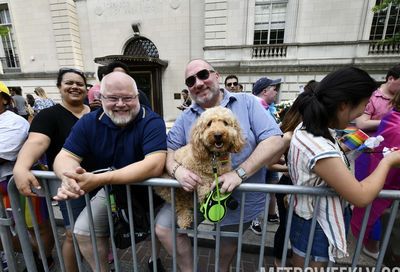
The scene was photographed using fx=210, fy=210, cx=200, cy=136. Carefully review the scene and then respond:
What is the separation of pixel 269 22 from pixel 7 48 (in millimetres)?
17460

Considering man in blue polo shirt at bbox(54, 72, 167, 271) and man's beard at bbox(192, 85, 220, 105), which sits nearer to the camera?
man in blue polo shirt at bbox(54, 72, 167, 271)

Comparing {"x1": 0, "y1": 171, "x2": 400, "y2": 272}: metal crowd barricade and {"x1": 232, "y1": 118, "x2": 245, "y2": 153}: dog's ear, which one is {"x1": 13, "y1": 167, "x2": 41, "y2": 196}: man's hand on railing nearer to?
{"x1": 0, "y1": 171, "x2": 400, "y2": 272}: metal crowd barricade

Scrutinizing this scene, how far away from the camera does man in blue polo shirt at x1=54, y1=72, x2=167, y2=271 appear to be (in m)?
1.64

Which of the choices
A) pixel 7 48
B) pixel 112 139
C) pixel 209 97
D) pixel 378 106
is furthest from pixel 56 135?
pixel 7 48

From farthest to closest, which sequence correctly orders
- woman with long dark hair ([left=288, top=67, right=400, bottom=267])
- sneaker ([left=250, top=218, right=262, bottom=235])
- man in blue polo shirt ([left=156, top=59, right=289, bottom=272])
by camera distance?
1. sneaker ([left=250, top=218, right=262, bottom=235])
2. man in blue polo shirt ([left=156, top=59, right=289, bottom=272])
3. woman with long dark hair ([left=288, top=67, right=400, bottom=267])

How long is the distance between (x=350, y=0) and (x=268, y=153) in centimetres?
1223

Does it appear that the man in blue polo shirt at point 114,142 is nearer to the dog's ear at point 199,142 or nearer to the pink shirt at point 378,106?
the dog's ear at point 199,142

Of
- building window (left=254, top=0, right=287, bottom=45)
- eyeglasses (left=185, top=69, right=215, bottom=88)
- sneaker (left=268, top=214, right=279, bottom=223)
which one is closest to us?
eyeglasses (left=185, top=69, right=215, bottom=88)

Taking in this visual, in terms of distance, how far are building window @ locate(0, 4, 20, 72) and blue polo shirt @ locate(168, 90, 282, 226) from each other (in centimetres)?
1861

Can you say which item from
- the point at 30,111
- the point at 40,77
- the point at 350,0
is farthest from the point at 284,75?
the point at 40,77

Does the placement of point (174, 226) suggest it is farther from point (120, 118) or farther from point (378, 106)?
point (378, 106)

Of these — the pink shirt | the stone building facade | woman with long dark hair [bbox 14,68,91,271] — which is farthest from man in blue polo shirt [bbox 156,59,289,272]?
the stone building facade

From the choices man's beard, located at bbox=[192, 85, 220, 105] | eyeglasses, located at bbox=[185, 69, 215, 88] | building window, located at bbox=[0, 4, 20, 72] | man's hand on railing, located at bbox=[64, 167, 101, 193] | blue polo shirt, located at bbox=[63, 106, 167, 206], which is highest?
building window, located at bbox=[0, 4, 20, 72]

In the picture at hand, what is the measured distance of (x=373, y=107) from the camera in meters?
2.95
